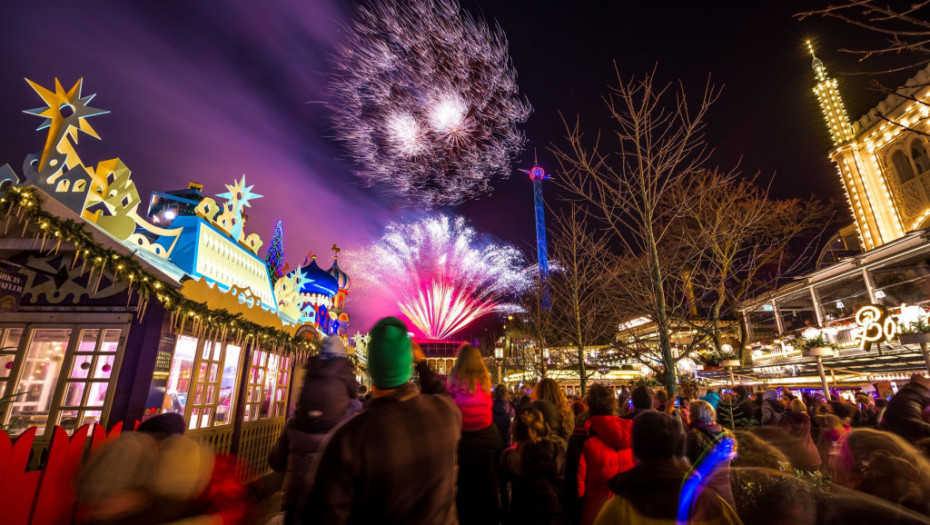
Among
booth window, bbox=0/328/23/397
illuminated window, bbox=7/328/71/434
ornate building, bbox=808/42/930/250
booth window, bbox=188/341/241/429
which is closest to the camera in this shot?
booth window, bbox=0/328/23/397

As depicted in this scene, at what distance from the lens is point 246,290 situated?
8.40 m

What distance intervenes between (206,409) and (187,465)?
7841 millimetres

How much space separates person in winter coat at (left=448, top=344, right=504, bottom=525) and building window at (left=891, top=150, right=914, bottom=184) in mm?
22899

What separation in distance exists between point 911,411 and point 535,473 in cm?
508

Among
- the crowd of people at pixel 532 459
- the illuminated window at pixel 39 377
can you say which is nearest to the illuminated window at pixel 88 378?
the illuminated window at pixel 39 377

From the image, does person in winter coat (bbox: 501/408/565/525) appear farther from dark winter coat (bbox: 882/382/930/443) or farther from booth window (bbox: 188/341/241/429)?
booth window (bbox: 188/341/241/429)

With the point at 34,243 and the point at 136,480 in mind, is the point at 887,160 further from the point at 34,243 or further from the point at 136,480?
the point at 34,243

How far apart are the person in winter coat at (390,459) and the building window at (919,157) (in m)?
23.8

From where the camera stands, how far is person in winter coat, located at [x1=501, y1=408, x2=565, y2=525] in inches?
125

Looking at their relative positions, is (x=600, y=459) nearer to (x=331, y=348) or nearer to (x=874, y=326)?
(x=331, y=348)

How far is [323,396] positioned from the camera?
357 centimetres

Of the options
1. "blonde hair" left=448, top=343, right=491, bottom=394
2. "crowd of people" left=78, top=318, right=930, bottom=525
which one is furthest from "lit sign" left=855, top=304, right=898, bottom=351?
"blonde hair" left=448, top=343, right=491, bottom=394

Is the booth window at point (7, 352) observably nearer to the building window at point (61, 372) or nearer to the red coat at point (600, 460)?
the building window at point (61, 372)

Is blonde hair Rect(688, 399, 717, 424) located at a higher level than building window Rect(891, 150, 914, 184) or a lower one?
lower
